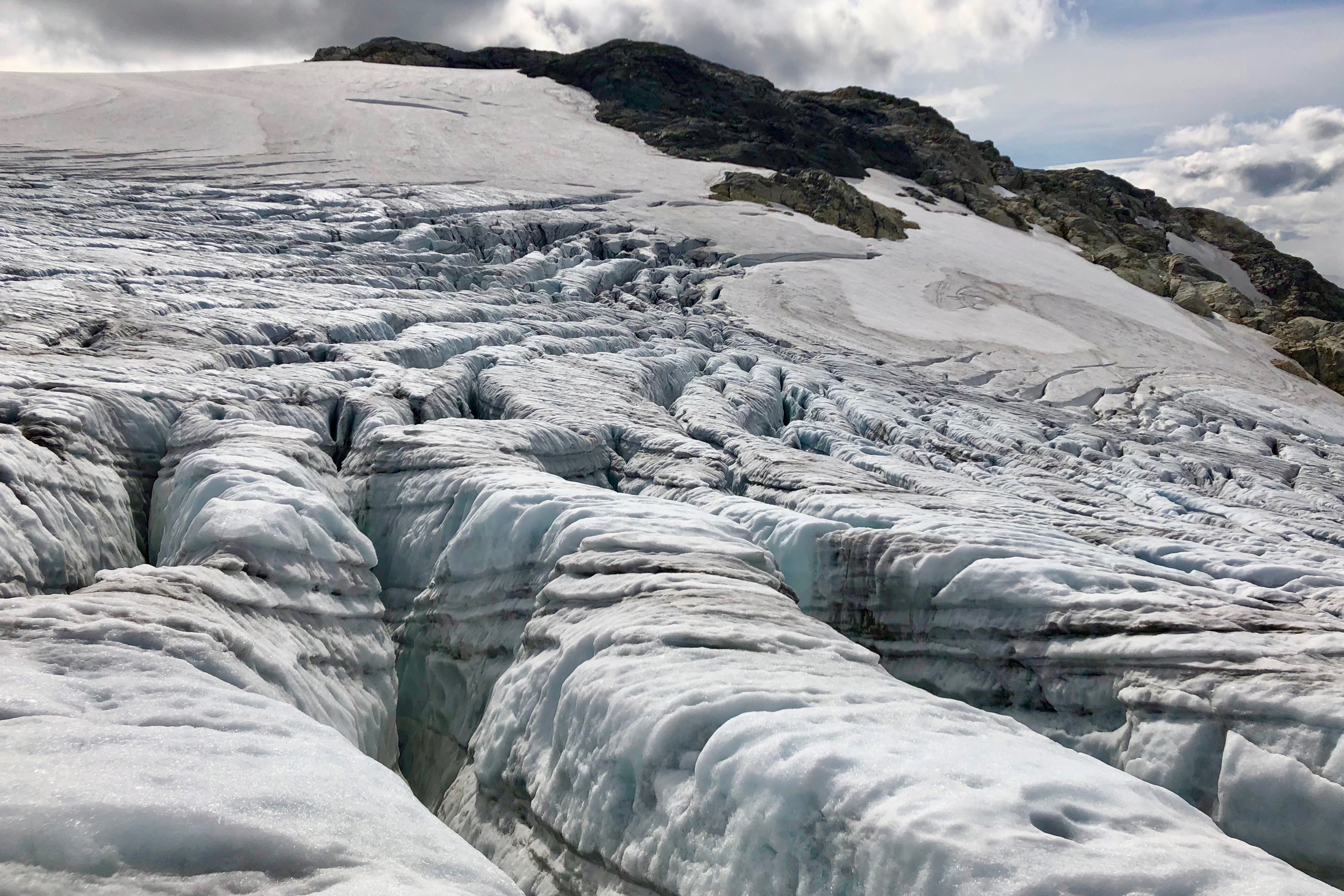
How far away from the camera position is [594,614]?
4914 mm

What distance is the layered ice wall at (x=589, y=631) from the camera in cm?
298

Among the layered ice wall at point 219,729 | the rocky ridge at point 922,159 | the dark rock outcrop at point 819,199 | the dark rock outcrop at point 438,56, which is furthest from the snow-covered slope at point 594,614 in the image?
the dark rock outcrop at point 438,56

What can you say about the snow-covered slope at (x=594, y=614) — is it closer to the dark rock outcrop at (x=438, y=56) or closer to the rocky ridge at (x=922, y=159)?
the rocky ridge at (x=922, y=159)

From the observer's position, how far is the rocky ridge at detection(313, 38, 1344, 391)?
38.6 meters

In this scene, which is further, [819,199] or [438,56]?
[438,56]

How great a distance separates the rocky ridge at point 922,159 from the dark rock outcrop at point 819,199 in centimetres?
243

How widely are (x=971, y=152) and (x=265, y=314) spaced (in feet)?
177

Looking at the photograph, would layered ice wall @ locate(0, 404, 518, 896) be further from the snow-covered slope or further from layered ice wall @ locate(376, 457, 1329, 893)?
layered ice wall @ locate(376, 457, 1329, 893)

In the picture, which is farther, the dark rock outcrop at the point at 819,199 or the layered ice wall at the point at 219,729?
the dark rock outcrop at the point at 819,199

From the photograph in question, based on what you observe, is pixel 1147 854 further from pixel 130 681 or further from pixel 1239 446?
pixel 1239 446

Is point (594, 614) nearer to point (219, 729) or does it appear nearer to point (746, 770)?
point (746, 770)

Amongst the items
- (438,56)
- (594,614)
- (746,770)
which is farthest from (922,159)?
(746,770)

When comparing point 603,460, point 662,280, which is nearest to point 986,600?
point 603,460

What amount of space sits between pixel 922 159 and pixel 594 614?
5065 centimetres
